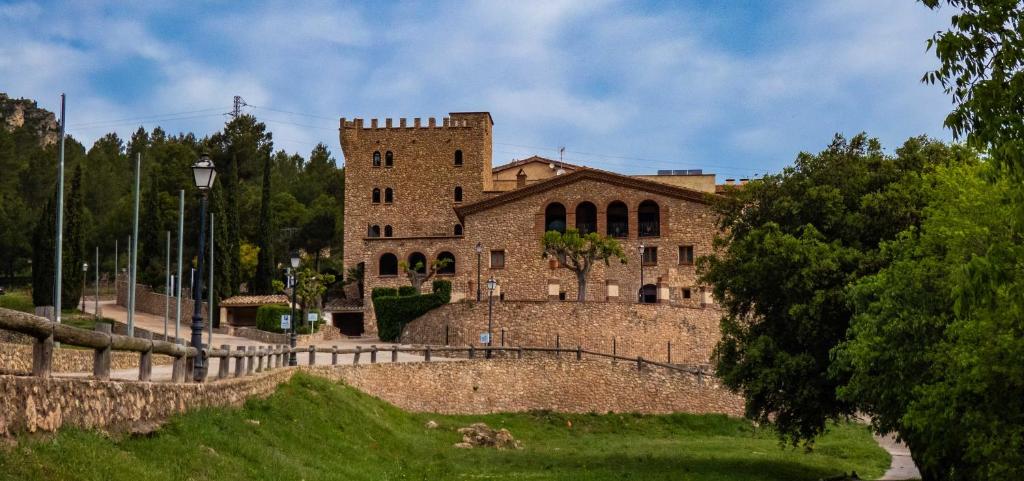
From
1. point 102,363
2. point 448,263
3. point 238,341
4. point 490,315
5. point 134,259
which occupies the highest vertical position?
point 448,263

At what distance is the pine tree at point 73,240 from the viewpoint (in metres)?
62.0

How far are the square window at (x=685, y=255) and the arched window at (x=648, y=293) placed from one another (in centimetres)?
214

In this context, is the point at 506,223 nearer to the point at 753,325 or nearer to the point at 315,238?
the point at 315,238

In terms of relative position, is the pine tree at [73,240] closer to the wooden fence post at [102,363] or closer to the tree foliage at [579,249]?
the tree foliage at [579,249]

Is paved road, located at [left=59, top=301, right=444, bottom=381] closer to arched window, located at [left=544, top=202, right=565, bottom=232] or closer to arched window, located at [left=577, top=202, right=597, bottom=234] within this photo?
arched window, located at [left=544, top=202, right=565, bottom=232]

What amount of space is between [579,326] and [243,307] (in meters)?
24.2

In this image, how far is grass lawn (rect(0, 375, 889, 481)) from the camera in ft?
41.7

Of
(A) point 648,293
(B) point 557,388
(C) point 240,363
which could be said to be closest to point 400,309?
(A) point 648,293

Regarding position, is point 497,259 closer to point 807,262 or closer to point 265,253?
point 265,253

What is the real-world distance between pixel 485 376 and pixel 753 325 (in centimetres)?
1556

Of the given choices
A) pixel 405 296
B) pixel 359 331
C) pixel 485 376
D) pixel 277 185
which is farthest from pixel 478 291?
pixel 277 185

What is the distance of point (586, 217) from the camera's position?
68.6 m

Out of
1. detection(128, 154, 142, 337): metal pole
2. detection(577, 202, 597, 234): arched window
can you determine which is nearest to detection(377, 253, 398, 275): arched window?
detection(577, 202, 597, 234): arched window

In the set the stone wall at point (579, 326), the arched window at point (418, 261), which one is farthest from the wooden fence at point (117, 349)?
the arched window at point (418, 261)
